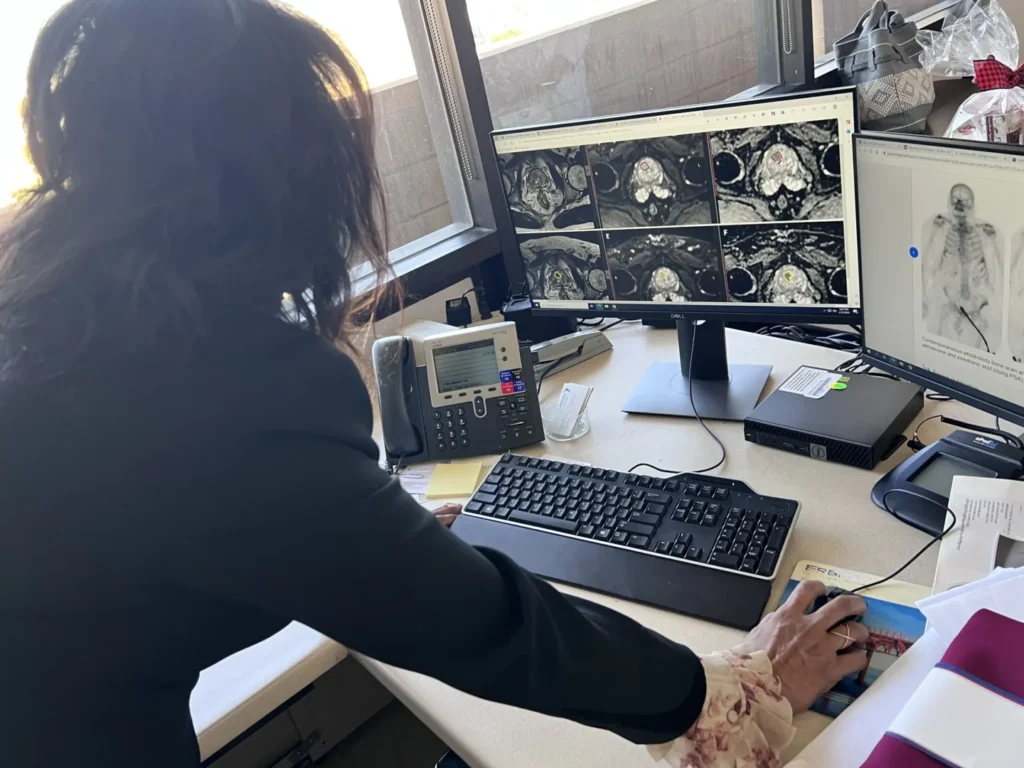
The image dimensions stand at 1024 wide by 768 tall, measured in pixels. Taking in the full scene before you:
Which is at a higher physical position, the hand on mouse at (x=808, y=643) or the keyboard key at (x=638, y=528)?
the keyboard key at (x=638, y=528)

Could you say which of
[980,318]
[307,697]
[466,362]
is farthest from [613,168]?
[307,697]

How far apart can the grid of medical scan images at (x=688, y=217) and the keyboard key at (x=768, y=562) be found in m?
0.42

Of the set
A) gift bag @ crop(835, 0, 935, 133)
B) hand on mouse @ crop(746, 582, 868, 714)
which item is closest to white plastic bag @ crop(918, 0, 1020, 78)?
gift bag @ crop(835, 0, 935, 133)

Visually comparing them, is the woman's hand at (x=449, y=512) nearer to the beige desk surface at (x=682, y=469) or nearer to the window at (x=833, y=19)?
the beige desk surface at (x=682, y=469)

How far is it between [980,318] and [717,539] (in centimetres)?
41

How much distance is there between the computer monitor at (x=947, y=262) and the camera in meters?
0.95

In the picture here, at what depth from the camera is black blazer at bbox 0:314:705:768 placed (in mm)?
660

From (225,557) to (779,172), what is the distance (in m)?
0.92

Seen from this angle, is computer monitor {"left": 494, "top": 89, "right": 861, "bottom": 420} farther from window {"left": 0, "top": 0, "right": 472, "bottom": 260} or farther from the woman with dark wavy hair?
the woman with dark wavy hair

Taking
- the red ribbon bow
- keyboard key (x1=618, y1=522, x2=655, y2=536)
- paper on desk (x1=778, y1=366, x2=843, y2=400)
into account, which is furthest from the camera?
the red ribbon bow

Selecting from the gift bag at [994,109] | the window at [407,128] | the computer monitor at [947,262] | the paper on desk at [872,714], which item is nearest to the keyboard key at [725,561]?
the paper on desk at [872,714]

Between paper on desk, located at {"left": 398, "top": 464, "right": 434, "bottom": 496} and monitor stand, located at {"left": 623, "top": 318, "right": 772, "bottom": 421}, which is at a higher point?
monitor stand, located at {"left": 623, "top": 318, "right": 772, "bottom": 421}

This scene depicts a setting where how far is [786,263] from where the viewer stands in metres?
1.26

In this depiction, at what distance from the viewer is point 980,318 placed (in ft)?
3.34
